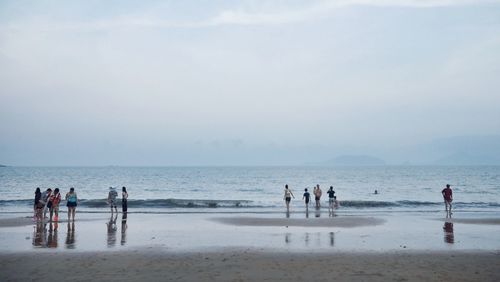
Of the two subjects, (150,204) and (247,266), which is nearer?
(247,266)

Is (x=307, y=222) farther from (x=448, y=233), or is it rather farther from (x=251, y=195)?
(x=251, y=195)

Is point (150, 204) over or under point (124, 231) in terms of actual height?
under

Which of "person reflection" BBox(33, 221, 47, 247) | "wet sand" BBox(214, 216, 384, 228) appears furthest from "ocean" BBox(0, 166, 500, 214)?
"person reflection" BBox(33, 221, 47, 247)

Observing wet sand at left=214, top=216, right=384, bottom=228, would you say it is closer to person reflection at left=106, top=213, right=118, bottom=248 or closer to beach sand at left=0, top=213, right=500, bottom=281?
beach sand at left=0, top=213, right=500, bottom=281

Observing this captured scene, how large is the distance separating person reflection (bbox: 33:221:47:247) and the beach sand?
43mm

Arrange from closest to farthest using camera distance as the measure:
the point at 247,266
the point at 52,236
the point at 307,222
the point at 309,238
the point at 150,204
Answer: the point at 247,266, the point at 309,238, the point at 52,236, the point at 307,222, the point at 150,204

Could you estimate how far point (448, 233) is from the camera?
784 inches

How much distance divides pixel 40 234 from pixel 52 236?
103 cm

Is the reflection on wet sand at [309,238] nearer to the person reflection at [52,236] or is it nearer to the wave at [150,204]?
the person reflection at [52,236]

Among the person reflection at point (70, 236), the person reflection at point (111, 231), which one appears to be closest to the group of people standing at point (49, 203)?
the person reflection at point (70, 236)

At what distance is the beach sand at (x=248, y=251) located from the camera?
11523 millimetres

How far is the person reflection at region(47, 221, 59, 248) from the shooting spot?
639 inches

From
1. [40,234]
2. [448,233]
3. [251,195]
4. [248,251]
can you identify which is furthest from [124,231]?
[251,195]

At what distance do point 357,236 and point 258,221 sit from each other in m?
7.51
